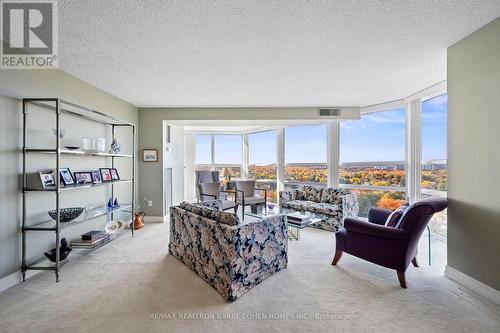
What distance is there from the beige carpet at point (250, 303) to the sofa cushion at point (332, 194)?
1777 millimetres

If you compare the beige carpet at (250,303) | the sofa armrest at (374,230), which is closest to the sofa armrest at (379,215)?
the beige carpet at (250,303)

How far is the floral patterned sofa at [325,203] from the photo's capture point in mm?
3795

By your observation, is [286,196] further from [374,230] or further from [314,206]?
[374,230]

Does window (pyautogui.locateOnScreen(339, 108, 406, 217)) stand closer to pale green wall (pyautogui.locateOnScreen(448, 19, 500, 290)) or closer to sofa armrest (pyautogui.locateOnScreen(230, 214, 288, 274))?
pale green wall (pyautogui.locateOnScreen(448, 19, 500, 290))

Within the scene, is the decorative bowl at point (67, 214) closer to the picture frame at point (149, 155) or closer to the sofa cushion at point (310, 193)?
the picture frame at point (149, 155)

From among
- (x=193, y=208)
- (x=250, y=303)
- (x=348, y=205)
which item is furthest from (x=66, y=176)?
(x=348, y=205)

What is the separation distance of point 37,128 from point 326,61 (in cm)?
335

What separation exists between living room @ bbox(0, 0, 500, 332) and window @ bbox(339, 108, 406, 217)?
575 millimetres

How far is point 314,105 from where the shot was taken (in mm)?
4312

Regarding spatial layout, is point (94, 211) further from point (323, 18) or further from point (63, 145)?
point (323, 18)

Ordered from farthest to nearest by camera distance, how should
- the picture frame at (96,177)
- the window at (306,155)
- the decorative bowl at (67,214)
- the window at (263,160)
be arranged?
1. the window at (263,160)
2. the window at (306,155)
3. the picture frame at (96,177)
4. the decorative bowl at (67,214)

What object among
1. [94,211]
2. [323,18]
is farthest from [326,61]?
[94,211]

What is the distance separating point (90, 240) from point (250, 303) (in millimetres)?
2254

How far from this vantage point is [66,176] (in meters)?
2.57
